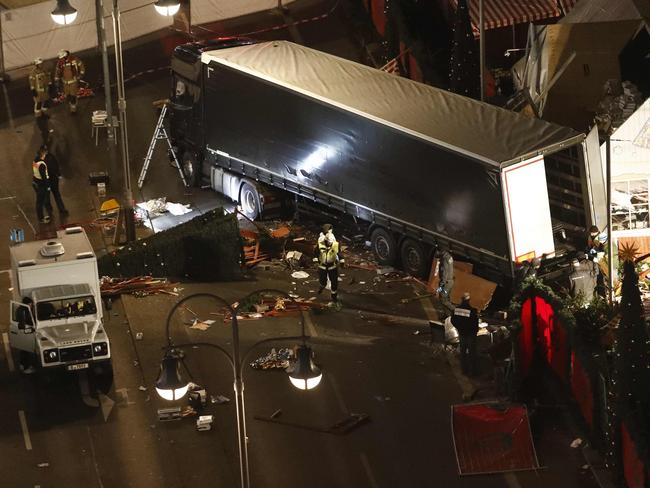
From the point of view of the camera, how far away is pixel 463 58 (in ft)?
113

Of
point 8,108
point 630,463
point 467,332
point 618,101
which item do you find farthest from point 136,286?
point 8,108

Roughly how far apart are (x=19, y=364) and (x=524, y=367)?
8519 mm

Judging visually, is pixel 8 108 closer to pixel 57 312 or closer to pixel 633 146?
pixel 57 312

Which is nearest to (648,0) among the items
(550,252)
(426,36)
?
(426,36)

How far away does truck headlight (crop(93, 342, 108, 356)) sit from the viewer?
2423 centimetres

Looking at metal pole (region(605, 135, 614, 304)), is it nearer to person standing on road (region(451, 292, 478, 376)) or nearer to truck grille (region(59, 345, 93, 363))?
person standing on road (region(451, 292, 478, 376))

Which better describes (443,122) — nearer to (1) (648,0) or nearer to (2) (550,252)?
(2) (550,252)

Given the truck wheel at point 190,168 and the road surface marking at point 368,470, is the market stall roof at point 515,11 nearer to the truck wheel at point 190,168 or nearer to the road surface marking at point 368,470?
the truck wheel at point 190,168

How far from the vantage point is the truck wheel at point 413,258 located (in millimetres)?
28889

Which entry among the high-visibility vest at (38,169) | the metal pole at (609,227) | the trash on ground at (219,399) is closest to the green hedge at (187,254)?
the high-visibility vest at (38,169)

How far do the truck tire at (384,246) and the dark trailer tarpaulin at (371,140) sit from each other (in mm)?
363

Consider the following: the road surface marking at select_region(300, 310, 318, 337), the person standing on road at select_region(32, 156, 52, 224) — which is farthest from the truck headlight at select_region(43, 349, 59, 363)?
the person standing on road at select_region(32, 156, 52, 224)

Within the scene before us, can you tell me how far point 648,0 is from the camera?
33.9 m

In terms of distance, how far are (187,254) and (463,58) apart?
29.4 ft
